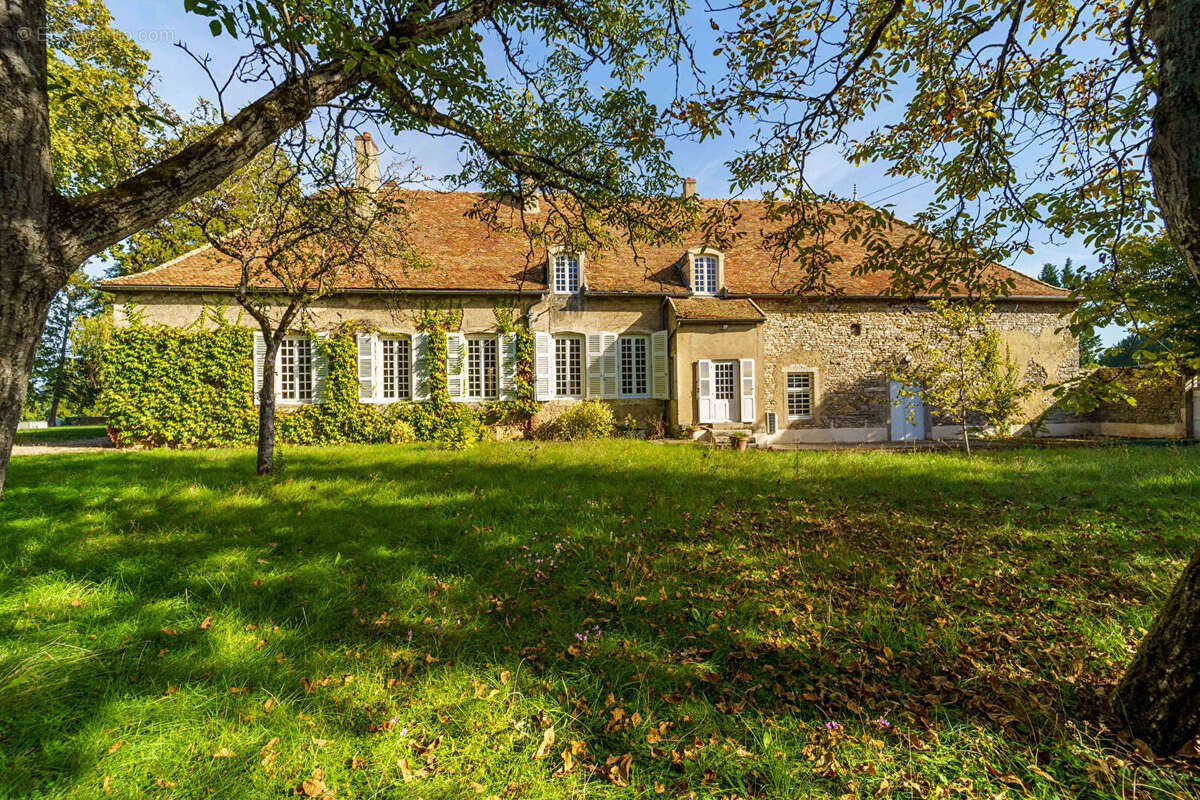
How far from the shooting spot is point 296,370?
44.4 ft

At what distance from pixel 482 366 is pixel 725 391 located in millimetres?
7962

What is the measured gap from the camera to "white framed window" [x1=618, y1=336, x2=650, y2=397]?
49.0 ft

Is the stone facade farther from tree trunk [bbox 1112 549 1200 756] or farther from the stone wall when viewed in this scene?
tree trunk [bbox 1112 549 1200 756]

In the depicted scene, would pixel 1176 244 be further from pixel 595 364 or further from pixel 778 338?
pixel 778 338

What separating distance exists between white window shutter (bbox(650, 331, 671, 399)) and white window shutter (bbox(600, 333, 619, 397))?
3.99 ft

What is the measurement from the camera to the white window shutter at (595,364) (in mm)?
14594

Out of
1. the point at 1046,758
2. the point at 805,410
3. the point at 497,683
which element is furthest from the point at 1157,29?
the point at 805,410

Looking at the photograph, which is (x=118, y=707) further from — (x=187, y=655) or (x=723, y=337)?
(x=723, y=337)

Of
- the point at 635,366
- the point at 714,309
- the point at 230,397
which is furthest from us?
the point at 635,366

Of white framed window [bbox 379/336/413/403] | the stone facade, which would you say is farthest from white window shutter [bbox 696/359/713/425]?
white framed window [bbox 379/336/413/403]

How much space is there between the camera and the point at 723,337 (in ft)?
46.4

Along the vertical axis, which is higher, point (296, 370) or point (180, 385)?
point (296, 370)

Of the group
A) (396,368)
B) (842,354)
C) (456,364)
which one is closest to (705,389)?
(842,354)

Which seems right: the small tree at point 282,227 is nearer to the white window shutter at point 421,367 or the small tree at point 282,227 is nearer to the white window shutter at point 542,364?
the white window shutter at point 421,367
